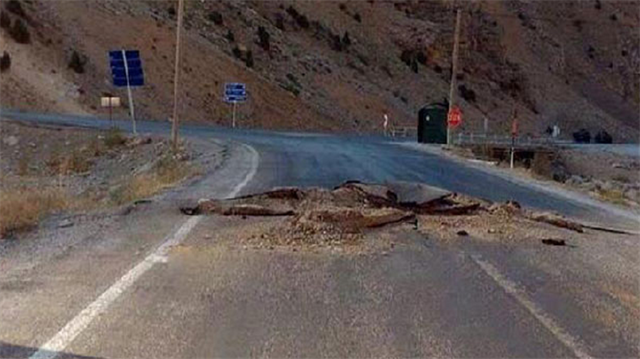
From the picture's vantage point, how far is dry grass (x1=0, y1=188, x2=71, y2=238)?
576 inches

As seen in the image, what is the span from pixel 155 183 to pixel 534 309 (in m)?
14.7

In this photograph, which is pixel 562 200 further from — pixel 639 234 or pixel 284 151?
pixel 284 151

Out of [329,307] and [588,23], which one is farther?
[588,23]

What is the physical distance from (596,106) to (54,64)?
5196cm

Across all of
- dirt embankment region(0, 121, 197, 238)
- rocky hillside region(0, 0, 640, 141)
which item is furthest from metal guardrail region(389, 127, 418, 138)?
dirt embankment region(0, 121, 197, 238)

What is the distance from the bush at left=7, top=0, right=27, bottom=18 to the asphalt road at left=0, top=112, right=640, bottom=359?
167ft

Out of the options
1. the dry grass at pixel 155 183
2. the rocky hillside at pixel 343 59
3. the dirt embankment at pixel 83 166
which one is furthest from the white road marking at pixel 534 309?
the rocky hillside at pixel 343 59

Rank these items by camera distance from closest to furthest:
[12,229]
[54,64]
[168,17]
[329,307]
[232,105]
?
[329,307] → [12,229] → [54,64] → [232,105] → [168,17]

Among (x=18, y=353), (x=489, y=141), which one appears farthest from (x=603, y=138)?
(x=18, y=353)

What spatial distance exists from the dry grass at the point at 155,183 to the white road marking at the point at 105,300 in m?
5.61

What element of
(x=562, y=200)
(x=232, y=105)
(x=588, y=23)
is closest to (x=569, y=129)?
(x=588, y=23)

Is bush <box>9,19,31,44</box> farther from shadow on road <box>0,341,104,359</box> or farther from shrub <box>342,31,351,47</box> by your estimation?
shadow on road <box>0,341,104,359</box>

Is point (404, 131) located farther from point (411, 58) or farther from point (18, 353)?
point (18, 353)

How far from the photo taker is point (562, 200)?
73.7 ft
